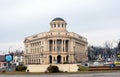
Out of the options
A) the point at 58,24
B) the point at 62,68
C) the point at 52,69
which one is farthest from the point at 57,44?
the point at 52,69

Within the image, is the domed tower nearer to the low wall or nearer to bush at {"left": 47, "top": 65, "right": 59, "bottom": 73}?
the low wall

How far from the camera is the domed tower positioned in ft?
516

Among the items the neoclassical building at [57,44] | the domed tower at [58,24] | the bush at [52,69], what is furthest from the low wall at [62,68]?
the domed tower at [58,24]

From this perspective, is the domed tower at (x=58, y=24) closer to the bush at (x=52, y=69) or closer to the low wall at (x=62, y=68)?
the low wall at (x=62, y=68)

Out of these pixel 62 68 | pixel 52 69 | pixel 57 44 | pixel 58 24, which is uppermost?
pixel 58 24

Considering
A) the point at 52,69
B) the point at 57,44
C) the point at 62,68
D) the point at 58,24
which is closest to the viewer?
the point at 52,69

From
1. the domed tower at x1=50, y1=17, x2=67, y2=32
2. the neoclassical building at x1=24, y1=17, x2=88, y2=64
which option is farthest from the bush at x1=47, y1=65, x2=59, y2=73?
the domed tower at x1=50, y1=17, x2=67, y2=32

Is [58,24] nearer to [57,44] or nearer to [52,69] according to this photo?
[57,44]

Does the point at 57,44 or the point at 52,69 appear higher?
the point at 57,44

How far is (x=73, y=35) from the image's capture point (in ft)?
520

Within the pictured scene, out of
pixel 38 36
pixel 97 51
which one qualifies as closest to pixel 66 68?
pixel 38 36

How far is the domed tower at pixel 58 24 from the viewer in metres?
157

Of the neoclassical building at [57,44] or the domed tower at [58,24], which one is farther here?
the domed tower at [58,24]

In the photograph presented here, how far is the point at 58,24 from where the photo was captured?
157750 millimetres
